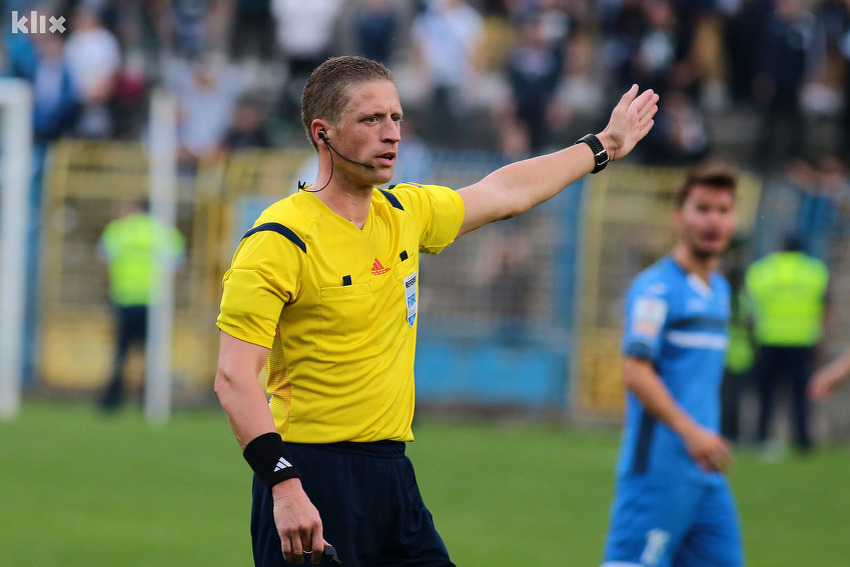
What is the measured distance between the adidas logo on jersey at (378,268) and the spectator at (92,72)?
52.3 ft

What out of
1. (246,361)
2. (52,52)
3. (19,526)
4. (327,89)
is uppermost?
(52,52)

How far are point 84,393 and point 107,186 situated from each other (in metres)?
3.03

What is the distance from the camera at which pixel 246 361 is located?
4176 millimetres

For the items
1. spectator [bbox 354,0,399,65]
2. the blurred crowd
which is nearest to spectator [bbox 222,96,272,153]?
the blurred crowd

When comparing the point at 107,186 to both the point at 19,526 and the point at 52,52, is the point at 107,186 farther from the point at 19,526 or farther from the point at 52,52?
the point at 19,526

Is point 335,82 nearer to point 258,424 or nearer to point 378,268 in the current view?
point 378,268

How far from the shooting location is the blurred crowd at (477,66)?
731 inches

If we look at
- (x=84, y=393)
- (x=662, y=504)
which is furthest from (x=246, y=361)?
(x=84, y=393)

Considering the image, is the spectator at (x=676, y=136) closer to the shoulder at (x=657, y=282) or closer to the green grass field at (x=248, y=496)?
the green grass field at (x=248, y=496)

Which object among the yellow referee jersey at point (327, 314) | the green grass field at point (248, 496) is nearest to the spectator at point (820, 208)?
the green grass field at point (248, 496)

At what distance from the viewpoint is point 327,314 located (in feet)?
14.6

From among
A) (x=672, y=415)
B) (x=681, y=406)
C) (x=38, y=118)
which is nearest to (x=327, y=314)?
(x=672, y=415)

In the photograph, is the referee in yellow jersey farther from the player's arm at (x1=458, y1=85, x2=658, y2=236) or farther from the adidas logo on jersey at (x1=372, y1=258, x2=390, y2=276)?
the player's arm at (x1=458, y1=85, x2=658, y2=236)

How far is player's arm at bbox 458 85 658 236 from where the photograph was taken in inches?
199
